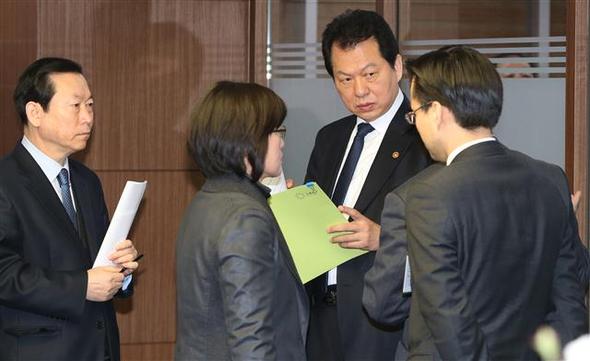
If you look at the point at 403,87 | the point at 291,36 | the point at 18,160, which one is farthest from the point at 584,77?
the point at 18,160

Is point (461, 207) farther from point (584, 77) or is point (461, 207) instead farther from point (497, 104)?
point (584, 77)

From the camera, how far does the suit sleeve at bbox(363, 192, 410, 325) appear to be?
8.82 ft

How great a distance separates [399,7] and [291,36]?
0.60 meters

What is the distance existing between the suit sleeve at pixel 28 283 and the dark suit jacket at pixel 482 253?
1266mm

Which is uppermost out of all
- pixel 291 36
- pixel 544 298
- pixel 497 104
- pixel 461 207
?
pixel 291 36

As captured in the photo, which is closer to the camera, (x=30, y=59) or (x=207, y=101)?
(x=207, y=101)

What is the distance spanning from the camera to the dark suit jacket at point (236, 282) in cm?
257

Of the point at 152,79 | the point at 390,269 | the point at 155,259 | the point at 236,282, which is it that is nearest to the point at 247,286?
the point at 236,282

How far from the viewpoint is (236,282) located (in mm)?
2574

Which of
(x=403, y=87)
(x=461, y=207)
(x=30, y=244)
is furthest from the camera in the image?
(x=403, y=87)

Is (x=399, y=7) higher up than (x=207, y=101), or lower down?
higher up

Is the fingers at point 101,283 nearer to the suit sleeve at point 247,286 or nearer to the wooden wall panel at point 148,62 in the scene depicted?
the suit sleeve at point 247,286

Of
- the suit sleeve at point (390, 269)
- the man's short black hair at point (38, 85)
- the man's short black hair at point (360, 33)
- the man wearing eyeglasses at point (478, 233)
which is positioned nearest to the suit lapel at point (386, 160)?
the man's short black hair at point (360, 33)

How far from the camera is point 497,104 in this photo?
2.56 metres
